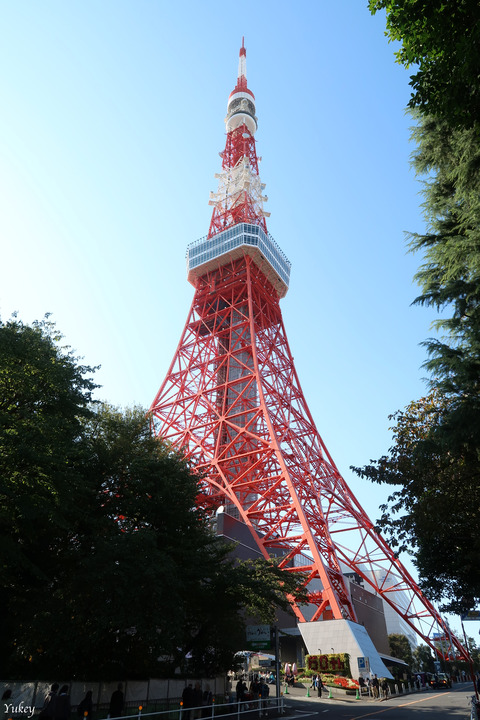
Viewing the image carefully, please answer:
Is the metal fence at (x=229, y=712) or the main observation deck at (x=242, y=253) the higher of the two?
the main observation deck at (x=242, y=253)

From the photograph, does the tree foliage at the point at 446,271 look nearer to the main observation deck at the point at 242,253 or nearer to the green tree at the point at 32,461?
the green tree at the point at 32,461

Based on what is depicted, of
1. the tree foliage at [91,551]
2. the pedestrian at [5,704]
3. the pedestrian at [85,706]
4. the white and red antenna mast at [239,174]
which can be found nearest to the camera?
the pedestrian at [5,704]

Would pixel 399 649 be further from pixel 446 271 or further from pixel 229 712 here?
pixel 446 271

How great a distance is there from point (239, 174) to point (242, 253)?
37.1ft

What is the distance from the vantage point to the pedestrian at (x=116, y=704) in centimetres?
989

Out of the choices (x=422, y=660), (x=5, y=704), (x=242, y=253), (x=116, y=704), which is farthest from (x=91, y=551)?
(x=422, y=660)

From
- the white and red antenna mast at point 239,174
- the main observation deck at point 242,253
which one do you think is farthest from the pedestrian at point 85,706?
the white and red antenna mast at point 239,174

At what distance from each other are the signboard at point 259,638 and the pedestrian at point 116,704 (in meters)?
4.14

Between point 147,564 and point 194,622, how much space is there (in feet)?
14.0

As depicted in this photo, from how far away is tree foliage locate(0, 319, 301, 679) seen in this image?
1066cm

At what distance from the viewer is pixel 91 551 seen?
12.5m

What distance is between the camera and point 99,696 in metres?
10.3

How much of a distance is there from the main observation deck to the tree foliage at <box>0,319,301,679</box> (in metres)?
26.8

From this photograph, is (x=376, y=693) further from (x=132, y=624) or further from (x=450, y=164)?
(x=450, y=164)
